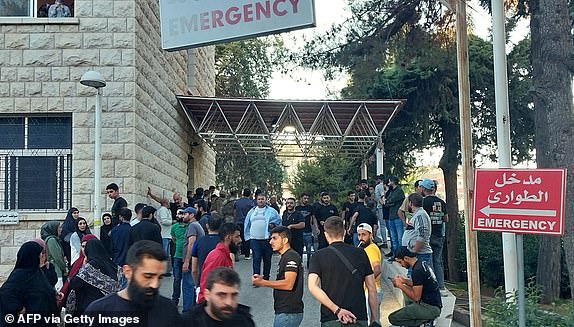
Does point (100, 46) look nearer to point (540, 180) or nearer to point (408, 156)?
point (540, 180)

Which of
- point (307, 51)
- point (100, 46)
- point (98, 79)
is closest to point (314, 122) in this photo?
point (307, 51)

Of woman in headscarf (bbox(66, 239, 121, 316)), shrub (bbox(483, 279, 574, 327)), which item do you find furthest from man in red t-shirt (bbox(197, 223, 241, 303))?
shrub (bbox(483, 279, 574, 327))

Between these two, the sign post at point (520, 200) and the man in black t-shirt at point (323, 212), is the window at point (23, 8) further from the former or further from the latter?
the sign post at point (520, 200)

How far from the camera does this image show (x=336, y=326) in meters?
5.46

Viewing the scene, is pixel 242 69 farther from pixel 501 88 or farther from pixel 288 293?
pixel 288 293

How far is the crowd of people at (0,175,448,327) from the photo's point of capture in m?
3.66

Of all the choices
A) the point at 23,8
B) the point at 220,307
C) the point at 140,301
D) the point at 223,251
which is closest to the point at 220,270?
the point at 220,307

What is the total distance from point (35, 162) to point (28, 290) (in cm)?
788

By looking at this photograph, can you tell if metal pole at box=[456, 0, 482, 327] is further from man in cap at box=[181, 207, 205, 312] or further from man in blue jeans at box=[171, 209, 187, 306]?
man in blue jeans at box=[171, 209, 187, 306]

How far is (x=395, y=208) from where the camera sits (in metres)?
12.5

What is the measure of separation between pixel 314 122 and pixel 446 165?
5.87 metres

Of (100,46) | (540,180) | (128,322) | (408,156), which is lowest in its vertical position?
(128,322)

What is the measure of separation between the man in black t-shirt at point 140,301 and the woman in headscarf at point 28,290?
174cm

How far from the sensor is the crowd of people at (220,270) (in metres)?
3.66
